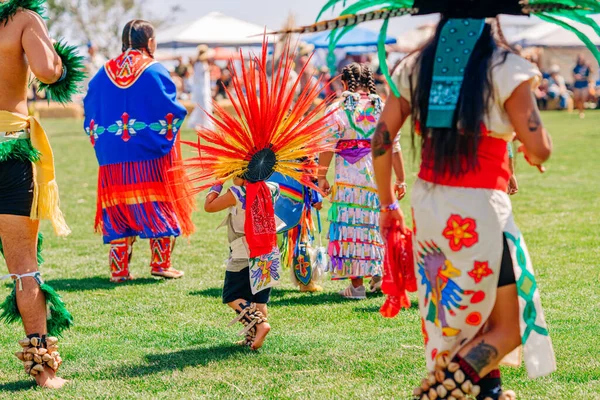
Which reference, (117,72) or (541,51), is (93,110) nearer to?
(117,72)

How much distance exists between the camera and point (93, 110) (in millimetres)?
6684

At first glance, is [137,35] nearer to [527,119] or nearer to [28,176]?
[28,176]

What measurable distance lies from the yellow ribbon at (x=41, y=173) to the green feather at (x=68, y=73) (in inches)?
7.3

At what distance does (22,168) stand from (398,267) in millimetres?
1798

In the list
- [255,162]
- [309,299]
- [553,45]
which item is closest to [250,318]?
[255,162]

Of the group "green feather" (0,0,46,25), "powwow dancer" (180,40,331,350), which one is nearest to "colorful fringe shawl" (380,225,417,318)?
"powwow dancer" (180,40,331,350)

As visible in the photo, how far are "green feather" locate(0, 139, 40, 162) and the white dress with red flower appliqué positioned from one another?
6.03 ft

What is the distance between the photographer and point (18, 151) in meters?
4.04

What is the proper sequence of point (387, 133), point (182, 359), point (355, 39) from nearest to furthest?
point (387, 133)
point (182, 359)
point (355, 39)

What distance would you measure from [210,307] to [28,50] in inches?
92.8

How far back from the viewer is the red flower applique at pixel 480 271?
299 cm

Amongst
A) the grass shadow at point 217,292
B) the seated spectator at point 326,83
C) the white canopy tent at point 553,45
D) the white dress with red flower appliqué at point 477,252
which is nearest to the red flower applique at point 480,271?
the white dress with red flower appliqué at point 477,252

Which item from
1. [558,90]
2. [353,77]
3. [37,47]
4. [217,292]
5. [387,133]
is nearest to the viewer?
[387,133]

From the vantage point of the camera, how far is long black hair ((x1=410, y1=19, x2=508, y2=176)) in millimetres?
2947
